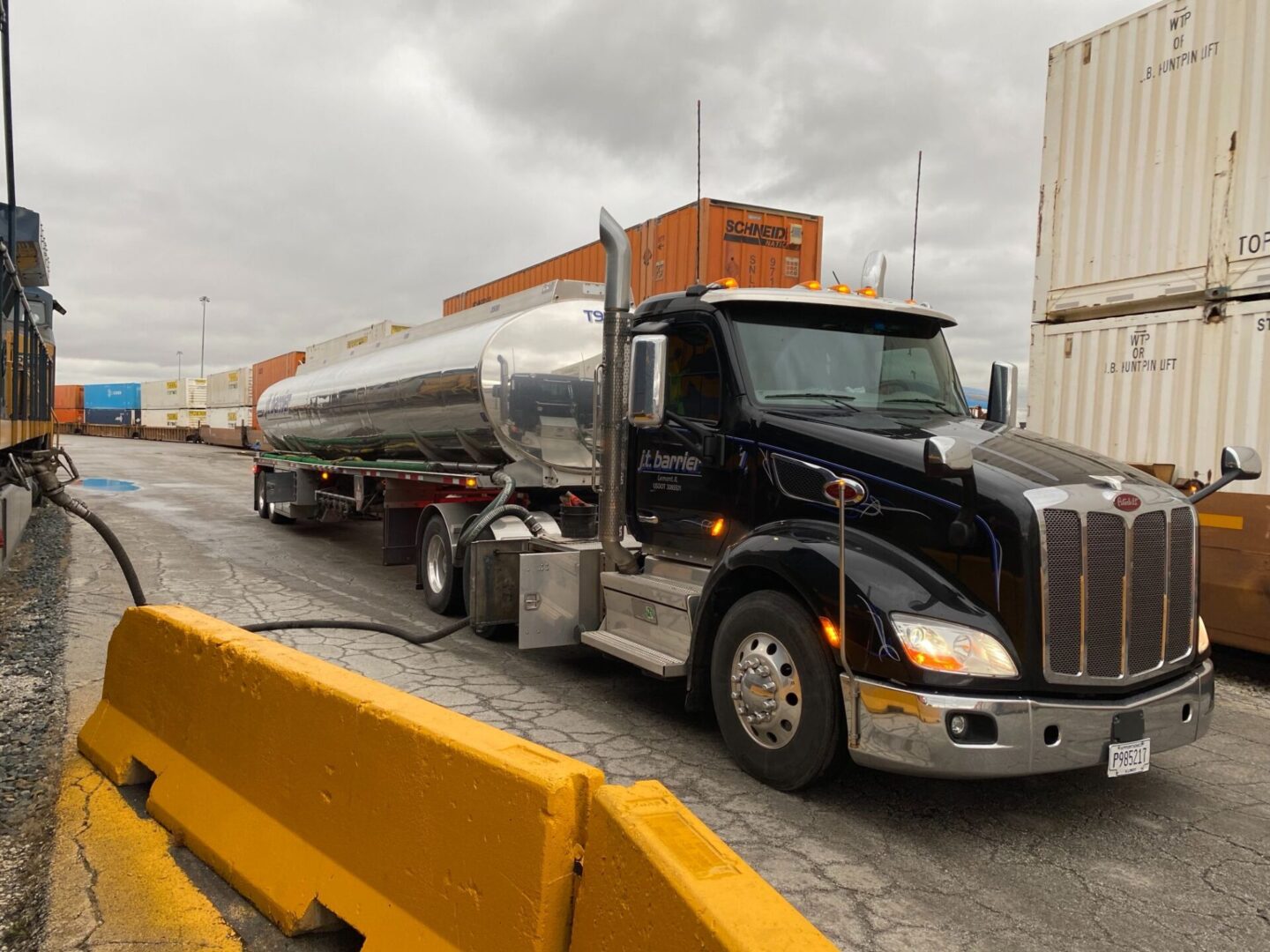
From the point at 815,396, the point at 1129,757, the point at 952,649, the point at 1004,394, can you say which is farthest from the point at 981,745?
the point at 1004,394

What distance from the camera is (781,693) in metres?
4.12

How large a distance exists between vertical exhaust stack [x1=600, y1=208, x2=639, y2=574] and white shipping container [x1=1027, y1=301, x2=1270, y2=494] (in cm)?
417

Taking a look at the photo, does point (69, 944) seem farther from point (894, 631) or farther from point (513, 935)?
point (894, 631)

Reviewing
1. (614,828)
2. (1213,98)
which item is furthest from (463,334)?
(614,828)

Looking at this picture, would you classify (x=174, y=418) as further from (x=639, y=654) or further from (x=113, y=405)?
(x=639, y=654)

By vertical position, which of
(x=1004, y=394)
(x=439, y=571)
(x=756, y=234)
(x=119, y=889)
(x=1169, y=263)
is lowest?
(x=119, y=889)


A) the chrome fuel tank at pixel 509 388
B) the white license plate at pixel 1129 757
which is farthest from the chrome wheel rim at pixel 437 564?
the white license plate at pixel 1129 757

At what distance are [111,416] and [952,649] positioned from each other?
7898 centimetres

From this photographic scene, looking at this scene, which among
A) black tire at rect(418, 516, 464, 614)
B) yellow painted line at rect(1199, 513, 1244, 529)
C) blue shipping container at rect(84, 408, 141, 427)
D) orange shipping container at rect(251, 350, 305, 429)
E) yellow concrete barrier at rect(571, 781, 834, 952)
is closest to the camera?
yellow concrete barrier at rect(571, 781, 834, 952)

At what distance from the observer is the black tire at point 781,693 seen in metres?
3.91

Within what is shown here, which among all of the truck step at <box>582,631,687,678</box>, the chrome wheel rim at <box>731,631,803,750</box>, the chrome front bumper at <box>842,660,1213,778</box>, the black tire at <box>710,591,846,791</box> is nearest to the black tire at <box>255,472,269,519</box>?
the truck step at <box>582,631,687,678</box>

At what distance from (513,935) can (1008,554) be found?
2.38 m

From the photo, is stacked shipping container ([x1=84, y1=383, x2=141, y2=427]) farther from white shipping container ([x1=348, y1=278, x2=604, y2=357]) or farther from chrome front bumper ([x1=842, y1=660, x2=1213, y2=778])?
chrome front bumper ([x1=842, y1=660, x2=1213, y2=778])

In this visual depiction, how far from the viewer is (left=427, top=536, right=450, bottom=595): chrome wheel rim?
8055 millimetres
